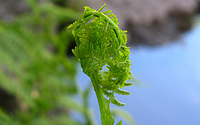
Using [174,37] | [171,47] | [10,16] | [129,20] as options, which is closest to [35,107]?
[10,16]

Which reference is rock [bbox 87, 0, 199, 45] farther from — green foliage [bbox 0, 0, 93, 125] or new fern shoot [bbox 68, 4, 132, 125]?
new fern shoot [bbox 68, 4, 132, 125]

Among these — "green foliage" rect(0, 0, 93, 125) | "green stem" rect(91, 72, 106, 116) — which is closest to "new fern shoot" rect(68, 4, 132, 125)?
"green stem" rect(91, 72, 106, 116)

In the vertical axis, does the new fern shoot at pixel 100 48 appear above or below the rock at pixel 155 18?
below

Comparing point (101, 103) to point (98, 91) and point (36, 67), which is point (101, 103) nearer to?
point (98, 91)

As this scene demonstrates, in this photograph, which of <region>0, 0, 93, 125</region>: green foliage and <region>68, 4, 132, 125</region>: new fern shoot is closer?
<region>68, 4, 132, 125</region>: new fern shoot


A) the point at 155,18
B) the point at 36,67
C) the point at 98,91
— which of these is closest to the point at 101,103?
the point at 98,91

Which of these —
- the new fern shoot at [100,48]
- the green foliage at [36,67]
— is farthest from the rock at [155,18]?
the new fern shoot at [100,48]

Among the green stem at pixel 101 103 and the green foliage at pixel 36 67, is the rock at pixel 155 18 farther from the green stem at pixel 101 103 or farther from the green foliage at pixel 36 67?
the green stem at pixel 101 103

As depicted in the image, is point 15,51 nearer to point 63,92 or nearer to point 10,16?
point 63,92
